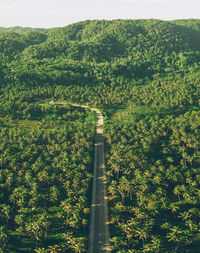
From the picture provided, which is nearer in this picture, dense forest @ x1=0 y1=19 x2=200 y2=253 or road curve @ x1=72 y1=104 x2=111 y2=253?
dense forest @ x1=0 y1=19 x2=200 y2=253

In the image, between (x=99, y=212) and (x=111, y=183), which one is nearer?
(x=99, y=212)

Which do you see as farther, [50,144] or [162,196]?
[50,144]

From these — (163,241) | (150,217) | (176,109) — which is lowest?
(163,241)

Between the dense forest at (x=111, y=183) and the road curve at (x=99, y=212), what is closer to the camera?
the dense forest at (x=111, y=183)

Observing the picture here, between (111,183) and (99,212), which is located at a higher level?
(111,183)

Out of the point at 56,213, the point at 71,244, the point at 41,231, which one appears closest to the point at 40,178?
the point at 56,213

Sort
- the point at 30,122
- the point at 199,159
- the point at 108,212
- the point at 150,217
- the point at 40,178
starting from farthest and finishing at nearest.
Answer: the point at 30,122 < the point at 199,159 < the point at 40,178 < the point at 108,212 < the point at 150,217

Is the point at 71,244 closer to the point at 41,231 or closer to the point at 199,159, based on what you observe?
the point at 41,231

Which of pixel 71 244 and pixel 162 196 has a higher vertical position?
pixel 162 196
